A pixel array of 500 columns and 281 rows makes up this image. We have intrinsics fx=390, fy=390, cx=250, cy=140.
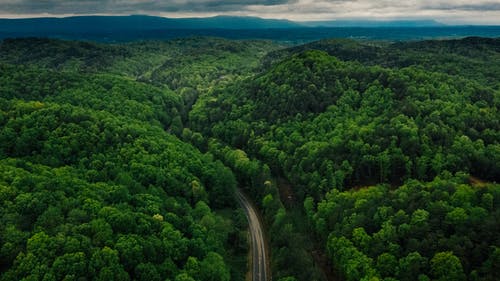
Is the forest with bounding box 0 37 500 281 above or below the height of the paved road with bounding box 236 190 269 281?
above

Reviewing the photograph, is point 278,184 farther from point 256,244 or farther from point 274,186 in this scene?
point 256,244

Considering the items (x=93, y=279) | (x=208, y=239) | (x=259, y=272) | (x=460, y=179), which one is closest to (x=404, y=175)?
(x=460, y=179)

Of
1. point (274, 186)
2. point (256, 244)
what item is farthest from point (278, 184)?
point (256, 244)

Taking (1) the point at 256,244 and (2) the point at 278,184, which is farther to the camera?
(2) the point at 278,184

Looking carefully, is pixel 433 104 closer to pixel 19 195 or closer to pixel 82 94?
pixel 19 195

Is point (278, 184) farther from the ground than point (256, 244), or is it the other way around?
point (278, 184)
